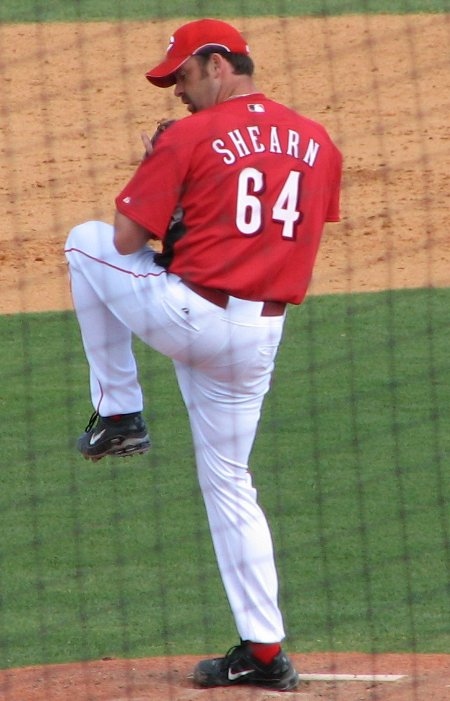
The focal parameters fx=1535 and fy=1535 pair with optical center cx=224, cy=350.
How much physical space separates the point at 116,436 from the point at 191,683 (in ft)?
2.69

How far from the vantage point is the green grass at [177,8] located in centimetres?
1486

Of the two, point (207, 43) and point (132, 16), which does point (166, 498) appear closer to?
point (207, 43)

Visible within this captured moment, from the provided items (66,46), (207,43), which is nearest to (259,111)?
(207,43)

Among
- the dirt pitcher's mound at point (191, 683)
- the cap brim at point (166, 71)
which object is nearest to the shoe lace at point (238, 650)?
the dirt pitcher's mound at point (191, 683)

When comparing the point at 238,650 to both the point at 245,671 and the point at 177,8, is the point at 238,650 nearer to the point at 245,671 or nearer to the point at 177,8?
the point at 245,671

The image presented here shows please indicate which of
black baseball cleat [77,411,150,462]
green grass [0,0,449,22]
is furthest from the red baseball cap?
green grass [0,0,449,22]

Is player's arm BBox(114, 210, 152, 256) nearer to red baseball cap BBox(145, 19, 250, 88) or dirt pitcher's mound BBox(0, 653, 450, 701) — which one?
red baseball cap BBox(145, 19, 250, 88)

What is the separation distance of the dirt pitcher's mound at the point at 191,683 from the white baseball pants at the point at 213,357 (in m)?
0.27

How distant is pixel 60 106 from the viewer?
13.8 meters

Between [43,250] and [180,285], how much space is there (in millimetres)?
6900

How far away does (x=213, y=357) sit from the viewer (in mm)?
4473

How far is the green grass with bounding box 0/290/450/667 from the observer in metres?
5.86

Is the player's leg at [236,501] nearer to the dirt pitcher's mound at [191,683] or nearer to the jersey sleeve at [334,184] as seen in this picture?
A: the dirt pitcher's mound at [191,683]

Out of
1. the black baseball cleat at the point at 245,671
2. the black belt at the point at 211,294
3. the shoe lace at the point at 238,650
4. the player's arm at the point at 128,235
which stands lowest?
the black baseball cleat at the point at 245,671
